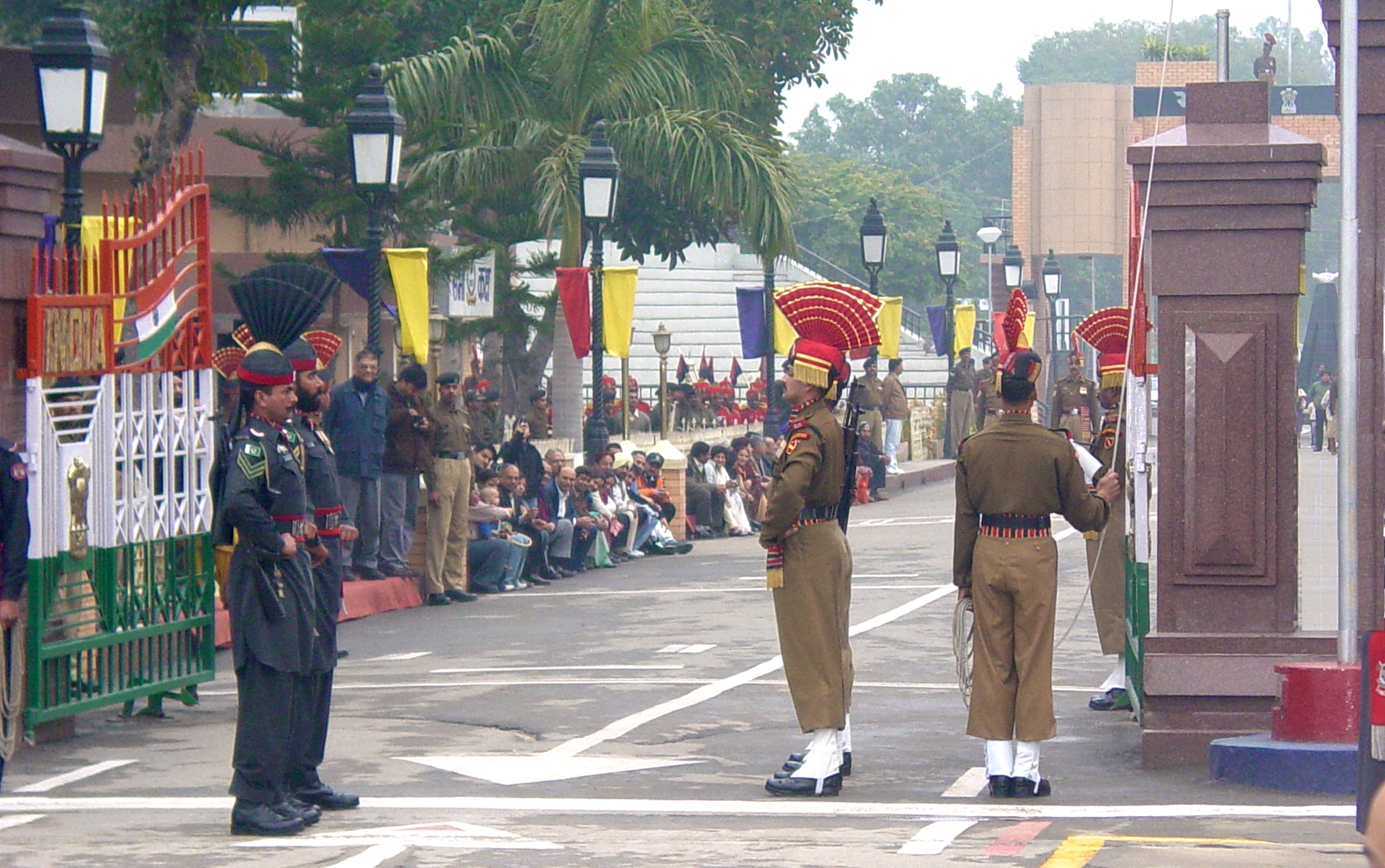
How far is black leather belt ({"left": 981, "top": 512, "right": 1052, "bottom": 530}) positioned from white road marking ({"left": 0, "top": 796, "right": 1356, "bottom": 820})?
1.21 metres

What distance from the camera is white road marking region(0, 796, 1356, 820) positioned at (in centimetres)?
902

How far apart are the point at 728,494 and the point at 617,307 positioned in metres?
3.53

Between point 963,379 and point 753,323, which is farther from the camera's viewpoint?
point 963,379

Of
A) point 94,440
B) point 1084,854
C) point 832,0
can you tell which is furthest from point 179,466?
point 832,0

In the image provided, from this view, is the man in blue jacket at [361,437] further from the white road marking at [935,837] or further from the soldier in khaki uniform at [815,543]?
the white road marking at [935,837]

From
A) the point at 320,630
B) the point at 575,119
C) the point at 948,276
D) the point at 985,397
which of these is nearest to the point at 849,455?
the point at 320,630

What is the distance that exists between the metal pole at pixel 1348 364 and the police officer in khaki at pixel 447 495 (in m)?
9.83

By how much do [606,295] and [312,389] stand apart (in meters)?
12.7

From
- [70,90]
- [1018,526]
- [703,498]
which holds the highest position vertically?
[70,90]

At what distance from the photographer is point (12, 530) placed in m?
9.48

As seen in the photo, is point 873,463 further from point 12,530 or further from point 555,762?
point 12,530

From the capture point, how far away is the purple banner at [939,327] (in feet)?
137

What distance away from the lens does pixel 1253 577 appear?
10.1 m

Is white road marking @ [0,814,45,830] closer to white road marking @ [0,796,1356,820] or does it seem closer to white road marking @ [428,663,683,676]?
white road marking @ [0,796,1356,820]
